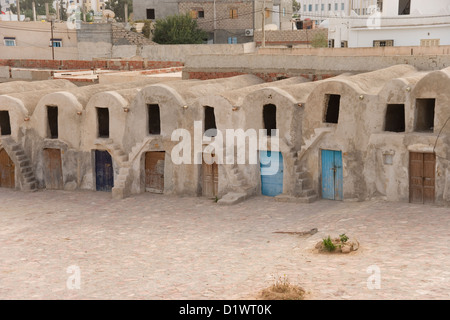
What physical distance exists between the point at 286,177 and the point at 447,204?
5171 millimetres

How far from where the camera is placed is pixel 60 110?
25250 mm

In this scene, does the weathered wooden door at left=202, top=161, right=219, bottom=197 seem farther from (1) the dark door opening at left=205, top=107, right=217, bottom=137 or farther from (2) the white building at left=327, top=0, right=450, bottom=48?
(2) the white building at left=327, top=0, right=450, bottom=48

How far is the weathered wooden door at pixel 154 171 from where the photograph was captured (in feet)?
79.0

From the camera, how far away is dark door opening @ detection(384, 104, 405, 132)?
20.6 metres

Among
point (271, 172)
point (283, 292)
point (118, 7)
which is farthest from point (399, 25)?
point (118, 7)

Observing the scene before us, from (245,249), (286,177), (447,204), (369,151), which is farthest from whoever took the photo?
(286,177)

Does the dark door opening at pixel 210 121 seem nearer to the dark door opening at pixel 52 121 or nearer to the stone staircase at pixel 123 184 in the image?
the stone staircase at pixel 123 184

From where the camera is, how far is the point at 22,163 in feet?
84.6

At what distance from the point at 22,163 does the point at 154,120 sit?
210 inches

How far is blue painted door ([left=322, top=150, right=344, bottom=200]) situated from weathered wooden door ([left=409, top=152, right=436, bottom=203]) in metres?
2.34

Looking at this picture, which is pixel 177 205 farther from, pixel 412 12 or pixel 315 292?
pixel 412 12

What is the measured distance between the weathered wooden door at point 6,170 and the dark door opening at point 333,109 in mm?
12570

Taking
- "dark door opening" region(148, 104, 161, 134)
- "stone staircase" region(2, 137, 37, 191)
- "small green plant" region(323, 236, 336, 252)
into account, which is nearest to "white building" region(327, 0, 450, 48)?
"dark door opening" region(148, 104, 161, 134)

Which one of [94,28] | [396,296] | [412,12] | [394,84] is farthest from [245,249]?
[94,28]
